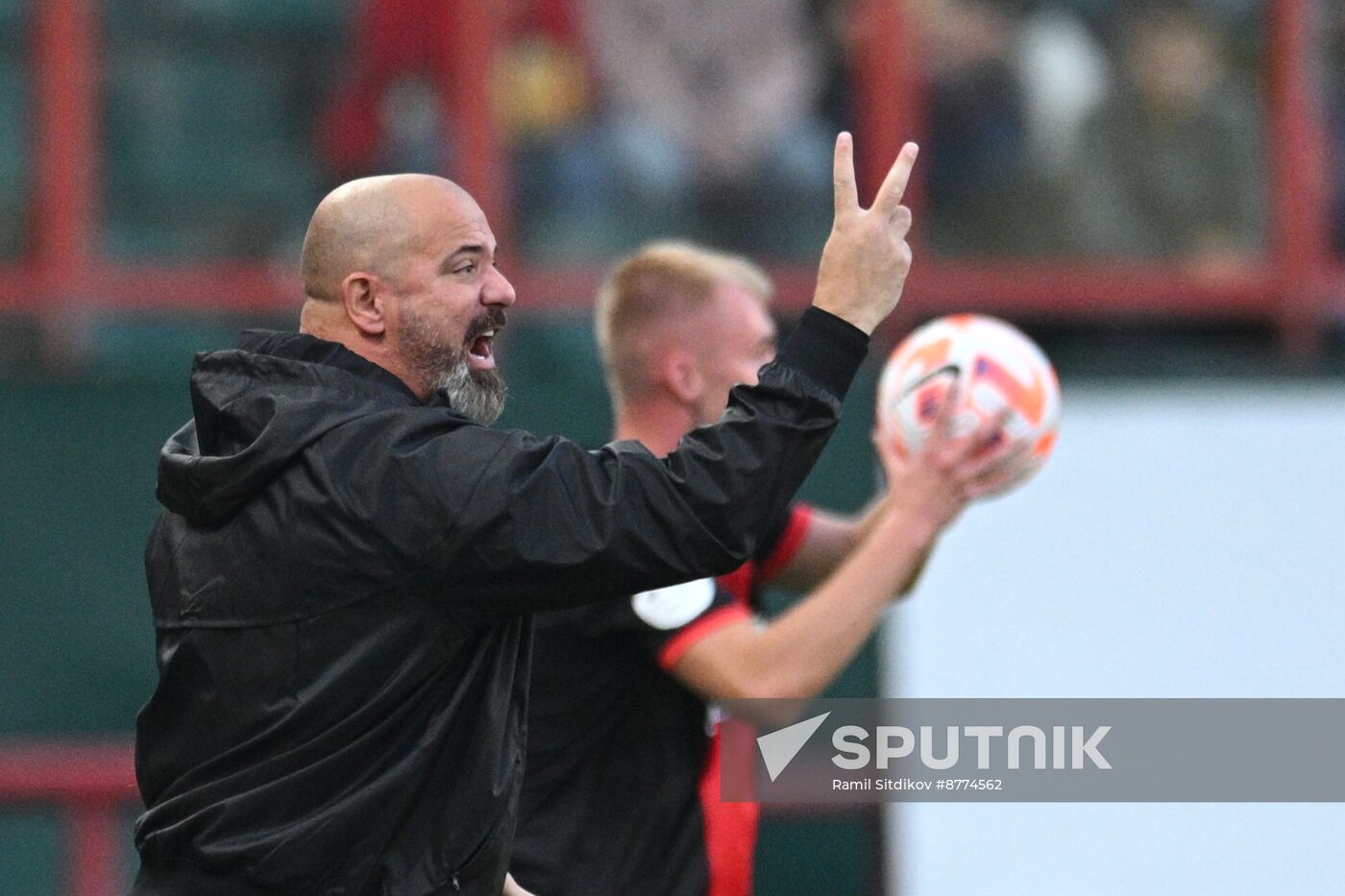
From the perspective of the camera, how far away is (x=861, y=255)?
3.36 metres

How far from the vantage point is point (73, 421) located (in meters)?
6.88

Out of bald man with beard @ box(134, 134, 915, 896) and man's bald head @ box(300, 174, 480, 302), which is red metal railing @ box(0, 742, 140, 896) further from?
man's bald head @ box(300, 174, 480, 302)

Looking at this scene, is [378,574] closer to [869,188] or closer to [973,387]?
[973,387]

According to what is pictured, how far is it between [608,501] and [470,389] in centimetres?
45

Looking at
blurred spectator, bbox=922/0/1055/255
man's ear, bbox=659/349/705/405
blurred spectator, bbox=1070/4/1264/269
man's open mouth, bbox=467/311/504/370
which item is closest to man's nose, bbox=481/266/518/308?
man's open mouth, bbox=467/311/504/370

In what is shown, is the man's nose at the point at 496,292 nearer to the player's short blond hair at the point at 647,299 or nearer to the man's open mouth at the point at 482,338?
the man's open mouth at the point at 482,338

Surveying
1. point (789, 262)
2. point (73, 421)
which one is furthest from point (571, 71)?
point (73, 421)

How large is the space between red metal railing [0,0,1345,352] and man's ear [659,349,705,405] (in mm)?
2551

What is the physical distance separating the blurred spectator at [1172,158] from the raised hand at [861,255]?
160 inches

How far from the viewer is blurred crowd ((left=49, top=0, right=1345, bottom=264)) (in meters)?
7.13

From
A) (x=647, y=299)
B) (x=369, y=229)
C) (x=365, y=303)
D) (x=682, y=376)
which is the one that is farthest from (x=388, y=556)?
(x=647, y=299)

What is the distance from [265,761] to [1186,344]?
474 cm

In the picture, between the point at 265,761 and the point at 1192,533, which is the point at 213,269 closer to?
the point at 1192,533

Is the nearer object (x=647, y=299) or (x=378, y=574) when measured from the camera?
(x=378, y=574)
